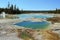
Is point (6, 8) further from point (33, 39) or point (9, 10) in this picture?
point (33, 39)

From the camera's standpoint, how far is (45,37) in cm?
1004

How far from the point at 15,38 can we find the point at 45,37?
166 centimetres

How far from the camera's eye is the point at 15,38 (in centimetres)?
998

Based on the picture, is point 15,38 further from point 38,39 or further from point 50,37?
point 50,37

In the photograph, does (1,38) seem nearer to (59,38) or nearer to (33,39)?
(33,39)

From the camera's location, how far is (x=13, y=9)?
57719 millimetres

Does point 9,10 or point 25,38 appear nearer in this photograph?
point 25,38

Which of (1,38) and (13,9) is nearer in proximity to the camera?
(1,38)

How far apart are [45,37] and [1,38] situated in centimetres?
244

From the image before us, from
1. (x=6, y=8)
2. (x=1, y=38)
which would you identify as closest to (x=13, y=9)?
(x=6, y=8)

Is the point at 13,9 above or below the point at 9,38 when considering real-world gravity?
below

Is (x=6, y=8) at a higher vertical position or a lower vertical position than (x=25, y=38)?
lower

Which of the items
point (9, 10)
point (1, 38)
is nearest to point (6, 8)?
point (9, 10)

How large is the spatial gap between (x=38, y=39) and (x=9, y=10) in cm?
4564
